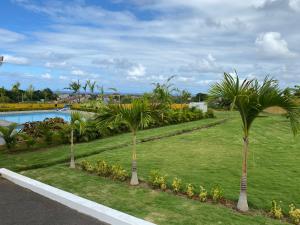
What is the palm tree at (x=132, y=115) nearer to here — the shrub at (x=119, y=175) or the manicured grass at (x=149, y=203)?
the shrub at (x=119, y=175)

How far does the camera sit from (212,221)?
16.8 feet

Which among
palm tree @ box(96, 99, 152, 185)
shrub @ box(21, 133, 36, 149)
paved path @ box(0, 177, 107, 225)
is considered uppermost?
palm tree @ box(96, 99, 152, 185)

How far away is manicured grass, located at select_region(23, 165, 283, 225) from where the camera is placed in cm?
520

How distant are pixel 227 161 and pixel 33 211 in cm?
584

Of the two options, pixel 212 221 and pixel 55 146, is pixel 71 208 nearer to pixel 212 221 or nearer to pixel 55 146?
pixel 212 221

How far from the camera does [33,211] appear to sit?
5.41 meters

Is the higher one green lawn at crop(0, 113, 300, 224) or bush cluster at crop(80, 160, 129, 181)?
bush cluster at crop(80, 160, 129, 181)

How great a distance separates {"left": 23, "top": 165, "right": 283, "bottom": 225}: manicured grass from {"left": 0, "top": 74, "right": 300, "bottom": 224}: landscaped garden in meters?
0.01

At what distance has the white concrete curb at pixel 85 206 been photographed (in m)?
4.84

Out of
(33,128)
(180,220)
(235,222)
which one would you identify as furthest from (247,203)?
(33,128)

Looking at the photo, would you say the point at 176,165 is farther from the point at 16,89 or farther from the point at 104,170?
the point at 16,89

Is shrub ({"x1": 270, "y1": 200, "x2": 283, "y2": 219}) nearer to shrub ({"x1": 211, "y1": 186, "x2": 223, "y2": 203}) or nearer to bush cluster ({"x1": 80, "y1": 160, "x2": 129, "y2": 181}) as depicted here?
shrub ({"x1": 211, "y1": 186, "x2": 223, "y2": 203})

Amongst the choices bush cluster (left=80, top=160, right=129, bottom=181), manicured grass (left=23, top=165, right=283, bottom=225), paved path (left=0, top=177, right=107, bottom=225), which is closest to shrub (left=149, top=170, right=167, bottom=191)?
manicured grass (left=23, top=165, right=283, bottom=225)

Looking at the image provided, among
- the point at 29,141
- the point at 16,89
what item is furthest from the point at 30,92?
the point at 29,141
